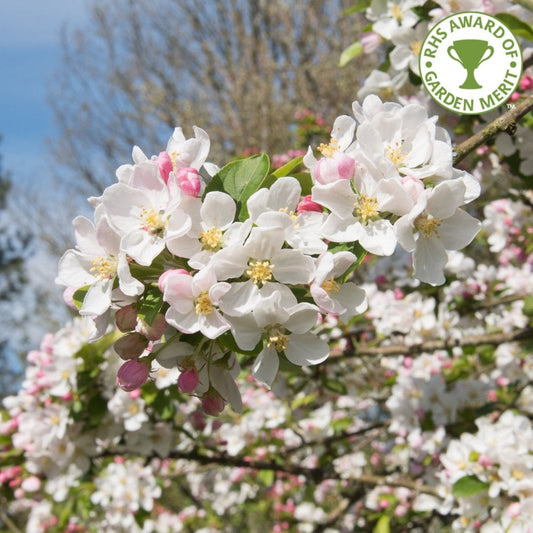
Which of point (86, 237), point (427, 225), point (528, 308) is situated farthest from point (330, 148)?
point (528, 308)

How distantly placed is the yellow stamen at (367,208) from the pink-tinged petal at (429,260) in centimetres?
10

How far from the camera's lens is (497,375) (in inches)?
110

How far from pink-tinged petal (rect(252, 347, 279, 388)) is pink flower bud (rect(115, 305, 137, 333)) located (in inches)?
7.2

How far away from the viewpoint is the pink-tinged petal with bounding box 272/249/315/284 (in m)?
0.80

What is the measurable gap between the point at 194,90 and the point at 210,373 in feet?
33.6

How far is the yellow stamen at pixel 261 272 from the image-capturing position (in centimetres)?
79

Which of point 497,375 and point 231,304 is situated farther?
point 497,375

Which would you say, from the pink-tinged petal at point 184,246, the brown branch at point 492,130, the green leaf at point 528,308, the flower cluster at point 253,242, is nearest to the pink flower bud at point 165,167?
the flower cluster at point 253,242

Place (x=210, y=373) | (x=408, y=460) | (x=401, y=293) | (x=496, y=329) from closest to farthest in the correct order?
(x=210, y=373), (x=401, y=293), (x=496, y=329), (x=408, y=460)

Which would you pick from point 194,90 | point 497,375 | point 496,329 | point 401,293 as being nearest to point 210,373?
point 401,293

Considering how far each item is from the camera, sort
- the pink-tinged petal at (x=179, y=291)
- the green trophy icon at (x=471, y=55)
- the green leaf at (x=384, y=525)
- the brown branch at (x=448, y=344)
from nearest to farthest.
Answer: the pink-tinged petal at (x=179, y=291), the green trophy icon at (x=471, y=55), the brown branch at (x=448, y=344), the green leaf at (x=384, y=525)

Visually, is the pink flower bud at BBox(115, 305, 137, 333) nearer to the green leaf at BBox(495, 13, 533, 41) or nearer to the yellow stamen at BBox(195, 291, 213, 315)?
the yellow stamen at BBox(195, 291, 213, 315)

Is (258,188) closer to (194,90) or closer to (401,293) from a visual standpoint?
(401,293)

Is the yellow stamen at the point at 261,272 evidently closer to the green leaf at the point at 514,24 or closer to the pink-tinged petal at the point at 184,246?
the pink-tinged petal at the point at 184,246
